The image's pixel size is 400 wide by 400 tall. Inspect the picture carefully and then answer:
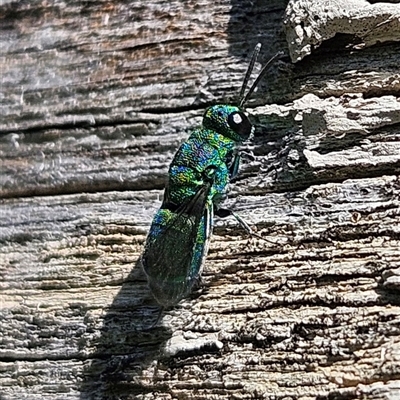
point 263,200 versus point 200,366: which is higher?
point 263,200

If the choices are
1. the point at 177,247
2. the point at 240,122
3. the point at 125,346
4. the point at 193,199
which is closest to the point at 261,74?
the point at 240,122

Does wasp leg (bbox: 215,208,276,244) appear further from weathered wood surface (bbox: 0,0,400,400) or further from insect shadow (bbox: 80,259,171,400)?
insect shadow (bbox: 80,259,171,400)

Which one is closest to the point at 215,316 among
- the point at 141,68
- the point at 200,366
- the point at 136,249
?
the point at 200,366

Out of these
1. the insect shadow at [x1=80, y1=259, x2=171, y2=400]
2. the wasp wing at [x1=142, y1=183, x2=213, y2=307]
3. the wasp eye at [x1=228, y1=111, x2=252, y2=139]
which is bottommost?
the insect shadow at [x1=80, y1=259, x2=171, y2=400]

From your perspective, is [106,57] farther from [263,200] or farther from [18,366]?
[18,366]

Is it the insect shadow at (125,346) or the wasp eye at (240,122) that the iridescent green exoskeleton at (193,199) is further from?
the insect shadow at (125,346)

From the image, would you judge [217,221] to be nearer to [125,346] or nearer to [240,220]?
[240,220]

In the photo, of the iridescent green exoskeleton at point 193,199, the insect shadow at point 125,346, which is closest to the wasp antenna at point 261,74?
the iridescent green exoskeleton at point 193,199

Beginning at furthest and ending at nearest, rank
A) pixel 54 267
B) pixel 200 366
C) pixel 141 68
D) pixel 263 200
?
pixel 141 68, pixel 54 267, pixel 263 200, pixel 200 366

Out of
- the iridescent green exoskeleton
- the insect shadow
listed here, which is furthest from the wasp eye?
the insect shadow
